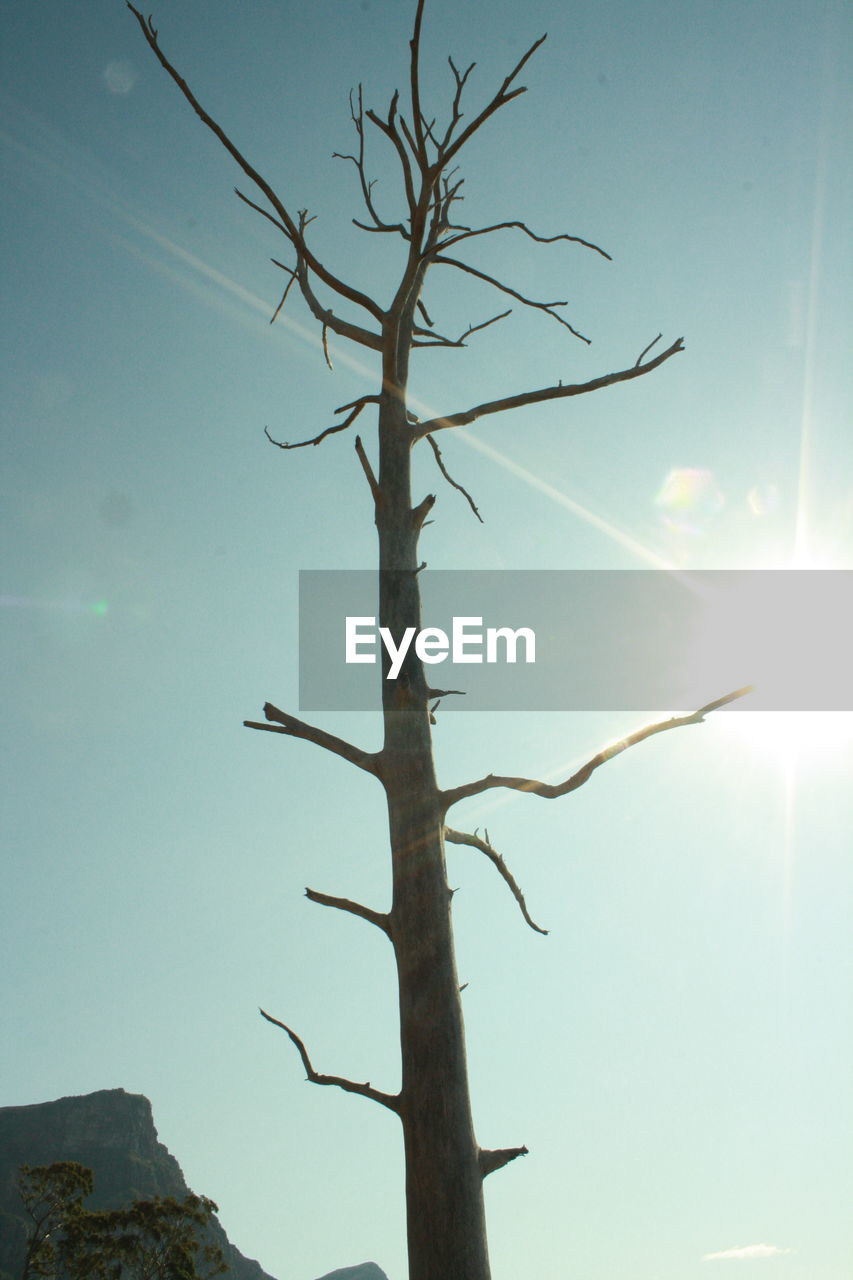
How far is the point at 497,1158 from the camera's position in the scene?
9.18 ft

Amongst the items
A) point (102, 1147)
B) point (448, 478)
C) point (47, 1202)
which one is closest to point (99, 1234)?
point (47, 1202)

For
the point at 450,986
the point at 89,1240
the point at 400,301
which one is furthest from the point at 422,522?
the point at 89,1240

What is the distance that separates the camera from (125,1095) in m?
121

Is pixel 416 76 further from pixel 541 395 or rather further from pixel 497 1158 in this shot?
pixel 497 1158

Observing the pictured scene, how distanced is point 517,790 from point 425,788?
35 centimetres

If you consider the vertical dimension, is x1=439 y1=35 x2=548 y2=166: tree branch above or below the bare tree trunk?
above

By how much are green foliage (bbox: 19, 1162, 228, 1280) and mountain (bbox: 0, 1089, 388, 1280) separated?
7785 centimetres

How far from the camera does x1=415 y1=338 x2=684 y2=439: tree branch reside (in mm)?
4043

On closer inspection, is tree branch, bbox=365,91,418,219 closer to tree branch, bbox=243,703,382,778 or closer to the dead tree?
the dead tree

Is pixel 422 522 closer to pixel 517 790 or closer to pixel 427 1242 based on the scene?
pixel 517 790

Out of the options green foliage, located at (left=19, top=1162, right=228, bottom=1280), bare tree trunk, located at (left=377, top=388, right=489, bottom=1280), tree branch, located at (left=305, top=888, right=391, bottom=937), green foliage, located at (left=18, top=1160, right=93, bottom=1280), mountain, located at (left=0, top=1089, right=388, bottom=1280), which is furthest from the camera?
mountain, located at (left=0, top=1089, right=388, bottom=1280)

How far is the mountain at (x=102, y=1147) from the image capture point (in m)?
109

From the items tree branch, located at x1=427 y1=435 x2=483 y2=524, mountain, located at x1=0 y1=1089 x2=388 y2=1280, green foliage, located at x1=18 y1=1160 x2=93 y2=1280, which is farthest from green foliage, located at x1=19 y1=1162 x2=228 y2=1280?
mountain, located at x1=0 y1=1089 x2=388 y2=1280

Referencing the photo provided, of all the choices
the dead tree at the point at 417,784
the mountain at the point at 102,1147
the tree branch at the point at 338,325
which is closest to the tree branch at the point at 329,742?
the dead tree at the point at 417,784
